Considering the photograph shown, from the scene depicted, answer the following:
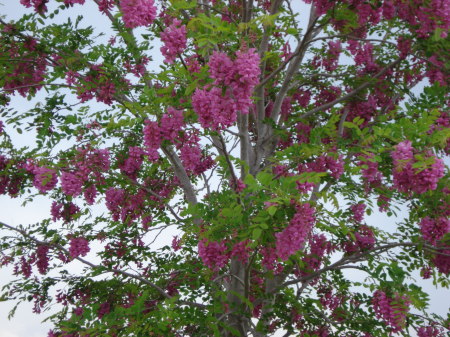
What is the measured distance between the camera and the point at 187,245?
8.18 meters

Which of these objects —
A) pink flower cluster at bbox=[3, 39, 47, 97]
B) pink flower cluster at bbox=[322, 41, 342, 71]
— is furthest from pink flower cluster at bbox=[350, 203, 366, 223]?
pink flower cluster at bbox=[3, 39, 47, 97]

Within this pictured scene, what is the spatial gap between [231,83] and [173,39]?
1138 mm

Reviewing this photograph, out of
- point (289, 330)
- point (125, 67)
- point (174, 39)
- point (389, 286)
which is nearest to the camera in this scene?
point (174, 39)

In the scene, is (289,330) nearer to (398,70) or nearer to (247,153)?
(247,153)

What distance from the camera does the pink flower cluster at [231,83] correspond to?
3.57 metres

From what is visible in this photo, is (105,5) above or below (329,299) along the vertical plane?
above

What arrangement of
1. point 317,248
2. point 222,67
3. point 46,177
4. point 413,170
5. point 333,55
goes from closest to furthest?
point 222,67 < point 413,170 < point 46,177 < point 317,248 < point 333,55

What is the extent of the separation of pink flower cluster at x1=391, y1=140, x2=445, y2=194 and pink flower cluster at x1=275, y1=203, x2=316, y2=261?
1036mm

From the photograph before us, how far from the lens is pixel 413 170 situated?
4297 millimetres

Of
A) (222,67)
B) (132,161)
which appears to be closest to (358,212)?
(132,161)

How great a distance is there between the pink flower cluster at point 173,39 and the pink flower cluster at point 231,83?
834mm

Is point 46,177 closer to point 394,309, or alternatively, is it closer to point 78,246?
point 78,246

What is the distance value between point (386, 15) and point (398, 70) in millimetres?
1805

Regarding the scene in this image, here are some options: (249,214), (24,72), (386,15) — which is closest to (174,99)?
(249,214)
